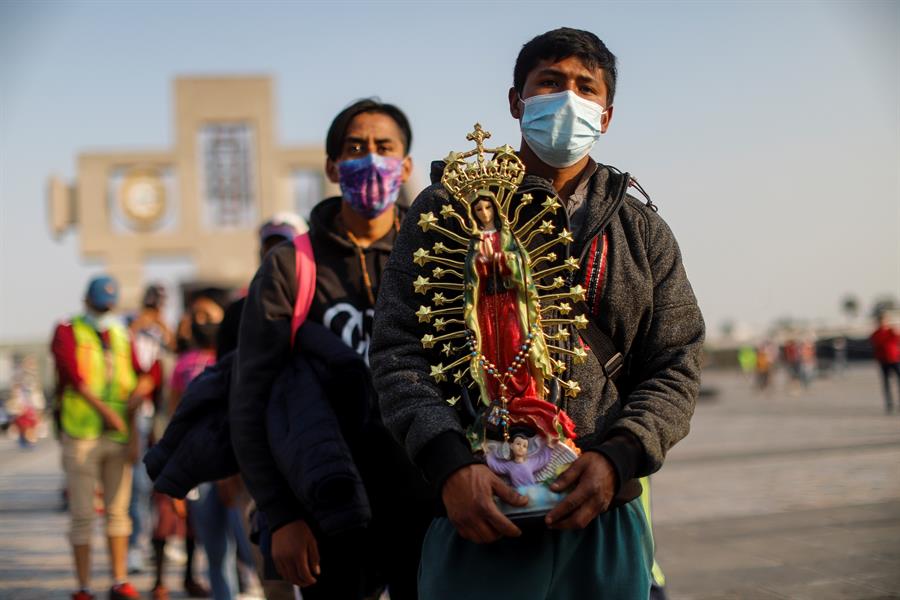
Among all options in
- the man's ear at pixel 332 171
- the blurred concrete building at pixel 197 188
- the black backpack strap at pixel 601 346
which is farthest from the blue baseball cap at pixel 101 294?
the blurred concrete building at pixel 197 188

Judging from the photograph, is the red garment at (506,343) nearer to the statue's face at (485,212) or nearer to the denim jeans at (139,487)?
the statue's face at (485,212)

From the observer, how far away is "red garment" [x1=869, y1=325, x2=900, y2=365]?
21.1 m

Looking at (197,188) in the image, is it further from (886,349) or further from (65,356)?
(65,356)

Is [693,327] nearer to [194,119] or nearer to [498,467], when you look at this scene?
[498,467]

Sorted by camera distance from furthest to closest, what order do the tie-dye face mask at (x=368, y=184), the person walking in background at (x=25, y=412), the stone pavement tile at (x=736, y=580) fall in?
1. the person walking in background at (x=25, y=412)
2. the stone pavement tile at (x=736, y=580)
3. the tie-dye face mask at (x=368, y=184)

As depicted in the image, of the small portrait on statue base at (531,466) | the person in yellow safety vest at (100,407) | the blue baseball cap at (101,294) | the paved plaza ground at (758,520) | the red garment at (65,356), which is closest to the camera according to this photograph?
the small portrait on statue base at (531,466)

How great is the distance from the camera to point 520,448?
2.27 metres

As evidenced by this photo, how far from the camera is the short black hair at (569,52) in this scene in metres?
2.54

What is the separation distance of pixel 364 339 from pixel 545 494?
4.31 feet

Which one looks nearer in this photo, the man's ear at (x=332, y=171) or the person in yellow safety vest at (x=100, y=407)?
the man's ear at (x=332, y=171)

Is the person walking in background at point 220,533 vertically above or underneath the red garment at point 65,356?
underneath

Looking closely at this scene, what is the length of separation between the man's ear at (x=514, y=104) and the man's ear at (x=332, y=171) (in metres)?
1.09

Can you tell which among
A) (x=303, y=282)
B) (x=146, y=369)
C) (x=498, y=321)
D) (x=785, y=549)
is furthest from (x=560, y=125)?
(x=146, y=369)

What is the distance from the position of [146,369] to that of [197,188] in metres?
32.3
